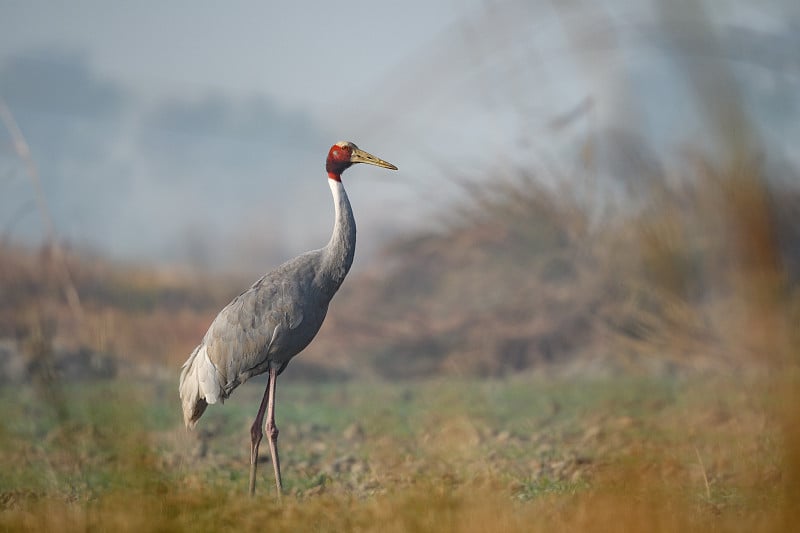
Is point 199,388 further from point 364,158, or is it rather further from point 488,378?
point 488,378

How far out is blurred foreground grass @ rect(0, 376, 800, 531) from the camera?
3143 mm

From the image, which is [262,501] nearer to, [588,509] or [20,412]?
[588,509]

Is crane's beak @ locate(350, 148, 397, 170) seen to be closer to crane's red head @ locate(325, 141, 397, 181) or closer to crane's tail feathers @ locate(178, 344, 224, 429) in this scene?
crane's red head @ locate(325, 141, 397, 181)

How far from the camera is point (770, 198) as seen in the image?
166cm

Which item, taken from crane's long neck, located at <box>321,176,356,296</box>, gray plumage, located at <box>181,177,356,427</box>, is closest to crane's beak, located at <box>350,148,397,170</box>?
crane's long neck, located at <box>321,176,356,296</box>

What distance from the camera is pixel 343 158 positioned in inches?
248

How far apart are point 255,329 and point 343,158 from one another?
52.0 inches

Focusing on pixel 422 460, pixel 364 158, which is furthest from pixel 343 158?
pixel 422 460

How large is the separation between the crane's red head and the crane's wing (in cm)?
94

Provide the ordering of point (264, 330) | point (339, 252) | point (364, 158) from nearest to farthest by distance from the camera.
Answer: point (264, 330), point (339, 252), point (364, 158)

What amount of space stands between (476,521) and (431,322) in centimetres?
1140

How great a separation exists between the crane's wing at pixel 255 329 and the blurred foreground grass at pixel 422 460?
0.56m

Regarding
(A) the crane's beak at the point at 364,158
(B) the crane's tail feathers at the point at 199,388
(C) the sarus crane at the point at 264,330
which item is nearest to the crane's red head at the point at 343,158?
(A) the crane's beak at the point at 364,158

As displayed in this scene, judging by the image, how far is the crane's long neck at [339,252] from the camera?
5.82 metres
